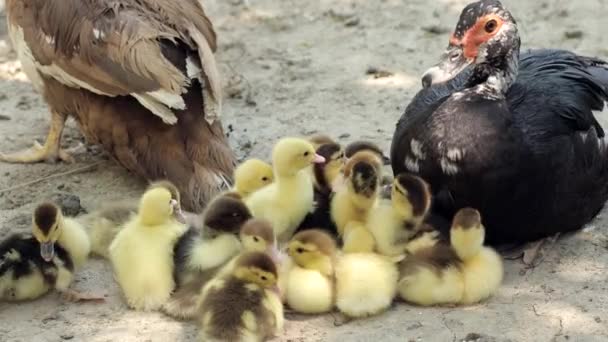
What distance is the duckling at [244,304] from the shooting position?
12.8ft

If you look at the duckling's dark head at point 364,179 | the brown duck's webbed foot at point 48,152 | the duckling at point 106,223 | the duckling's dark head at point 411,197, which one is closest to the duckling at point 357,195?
the duckling's dark head at point 364,179

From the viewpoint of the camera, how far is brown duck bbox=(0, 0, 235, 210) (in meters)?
5.13

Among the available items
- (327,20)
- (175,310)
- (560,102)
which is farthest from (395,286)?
(327,20)

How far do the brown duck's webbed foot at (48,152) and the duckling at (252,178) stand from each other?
136cm

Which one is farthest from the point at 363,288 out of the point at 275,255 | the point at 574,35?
the point at 574,35

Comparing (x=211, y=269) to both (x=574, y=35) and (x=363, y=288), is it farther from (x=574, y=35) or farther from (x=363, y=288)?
(x=574, y=35)

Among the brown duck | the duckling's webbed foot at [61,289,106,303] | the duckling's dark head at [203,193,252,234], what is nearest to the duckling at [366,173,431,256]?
the duckling's dark head at [203,193,252,234]

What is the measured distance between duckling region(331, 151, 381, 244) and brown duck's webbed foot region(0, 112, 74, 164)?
1.91m

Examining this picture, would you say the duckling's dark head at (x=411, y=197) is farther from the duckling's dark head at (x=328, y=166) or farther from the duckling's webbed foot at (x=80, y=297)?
the duckling's webbed foot at (x=80, y=297)

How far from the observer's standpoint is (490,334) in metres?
4.08

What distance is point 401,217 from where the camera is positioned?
4438 millimetres

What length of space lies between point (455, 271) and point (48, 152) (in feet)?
8.41

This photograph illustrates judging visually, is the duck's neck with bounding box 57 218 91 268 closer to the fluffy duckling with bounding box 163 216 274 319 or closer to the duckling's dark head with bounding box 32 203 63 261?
the duckling's dark head with bounding box 32 203 63 261

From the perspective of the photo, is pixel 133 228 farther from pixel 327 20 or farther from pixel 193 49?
pixel 327 20
